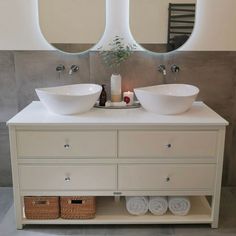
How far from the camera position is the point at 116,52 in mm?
2467

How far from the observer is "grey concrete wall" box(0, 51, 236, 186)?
254 cm

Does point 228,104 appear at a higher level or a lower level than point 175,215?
higher

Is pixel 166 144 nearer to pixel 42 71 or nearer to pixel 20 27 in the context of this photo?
pixel 42 71

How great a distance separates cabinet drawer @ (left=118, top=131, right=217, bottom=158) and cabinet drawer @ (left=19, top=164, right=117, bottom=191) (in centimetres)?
17

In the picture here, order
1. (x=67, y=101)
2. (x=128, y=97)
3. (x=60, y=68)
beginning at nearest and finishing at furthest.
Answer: (x=67, y=101)
(x=128, y=97)
(x=60, y=68)

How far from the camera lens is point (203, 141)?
6.84 feet

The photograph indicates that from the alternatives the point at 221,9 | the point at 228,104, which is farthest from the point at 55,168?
the point at 221,9

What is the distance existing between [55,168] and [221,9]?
5.43ft

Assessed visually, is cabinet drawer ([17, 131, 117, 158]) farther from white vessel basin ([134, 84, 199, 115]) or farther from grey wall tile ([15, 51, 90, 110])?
grey wall tile ([15, 51, 90, 110])

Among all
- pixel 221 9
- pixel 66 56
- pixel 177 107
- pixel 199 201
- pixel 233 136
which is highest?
pixel 221 9

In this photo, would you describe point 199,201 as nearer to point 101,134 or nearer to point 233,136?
point 233,136

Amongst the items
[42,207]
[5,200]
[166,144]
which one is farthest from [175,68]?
[5,200]

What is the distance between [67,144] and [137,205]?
2.11ft

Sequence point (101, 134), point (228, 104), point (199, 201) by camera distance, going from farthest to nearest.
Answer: point (228, 104), point (199, 201), point (101, 134)
